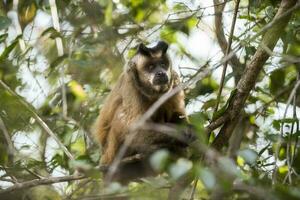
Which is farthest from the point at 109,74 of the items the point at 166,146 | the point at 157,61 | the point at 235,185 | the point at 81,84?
the point at 235,185

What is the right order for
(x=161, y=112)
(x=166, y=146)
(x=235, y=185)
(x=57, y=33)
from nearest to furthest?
(x=235, y=185)
(x=57, y=33)
(x=166, y=146)
(x=161, y=112)

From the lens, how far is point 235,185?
3111 mm

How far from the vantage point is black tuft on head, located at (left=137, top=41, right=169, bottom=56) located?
640cm

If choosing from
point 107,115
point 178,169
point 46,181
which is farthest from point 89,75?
point 178,169

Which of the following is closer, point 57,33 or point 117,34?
point 57,33

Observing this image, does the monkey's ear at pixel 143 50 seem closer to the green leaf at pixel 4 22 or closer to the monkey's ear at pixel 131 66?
the monkey's ear at pixel 131 66

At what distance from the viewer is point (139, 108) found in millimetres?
6352

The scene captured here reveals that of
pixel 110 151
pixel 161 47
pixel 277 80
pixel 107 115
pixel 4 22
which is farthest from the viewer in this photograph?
pixel 107 115

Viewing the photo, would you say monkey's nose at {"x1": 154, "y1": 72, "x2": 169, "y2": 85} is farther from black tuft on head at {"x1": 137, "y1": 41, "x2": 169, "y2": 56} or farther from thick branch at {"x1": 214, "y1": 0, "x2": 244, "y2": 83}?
thick branch at {"x1": 214, "y1": 0, "x2": 244, "y2": 83}

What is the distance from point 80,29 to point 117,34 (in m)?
0.48

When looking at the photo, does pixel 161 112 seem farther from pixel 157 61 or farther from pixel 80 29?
pixel 80 29

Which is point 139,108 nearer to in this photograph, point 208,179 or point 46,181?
point 46,181

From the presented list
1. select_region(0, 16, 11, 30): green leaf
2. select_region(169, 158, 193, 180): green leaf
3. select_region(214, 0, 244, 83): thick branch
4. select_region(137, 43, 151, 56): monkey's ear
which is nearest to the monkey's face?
select_region(137, 43, 151, 56): monkey's ear

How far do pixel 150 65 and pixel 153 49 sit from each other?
18 cm
